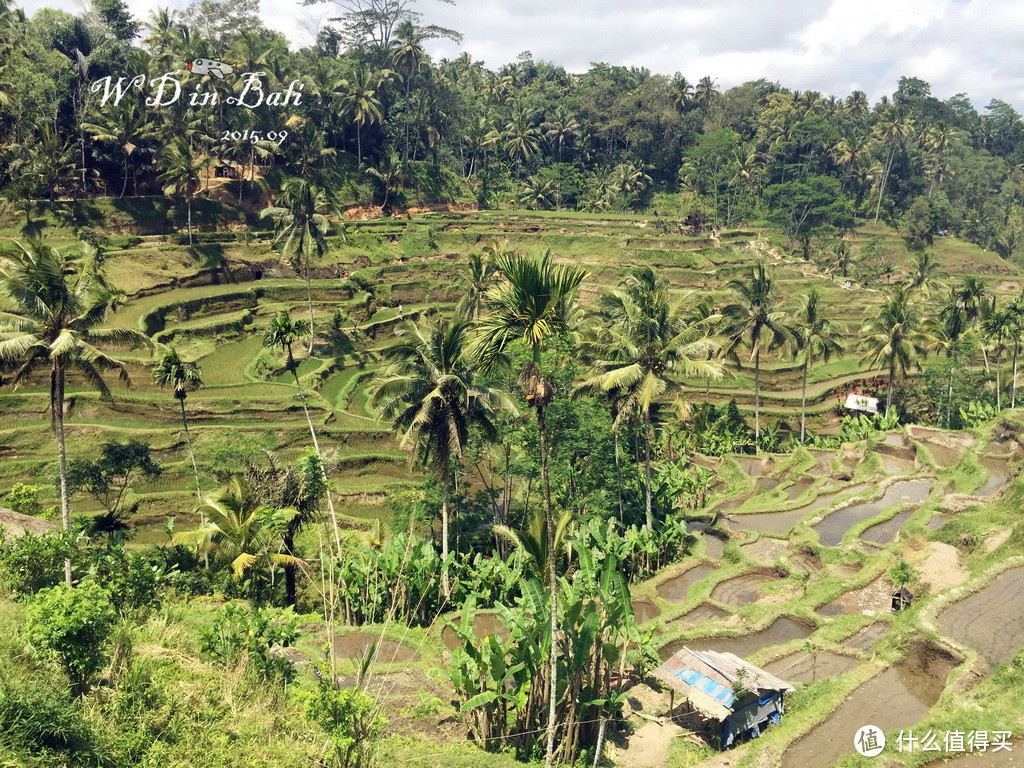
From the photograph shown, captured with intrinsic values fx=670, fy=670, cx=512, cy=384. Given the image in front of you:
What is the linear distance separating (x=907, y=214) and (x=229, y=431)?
325ft

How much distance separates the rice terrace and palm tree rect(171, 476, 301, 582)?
0.51ft

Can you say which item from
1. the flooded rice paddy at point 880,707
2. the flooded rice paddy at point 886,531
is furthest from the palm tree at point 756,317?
the flooded rice paddy at point 880,707

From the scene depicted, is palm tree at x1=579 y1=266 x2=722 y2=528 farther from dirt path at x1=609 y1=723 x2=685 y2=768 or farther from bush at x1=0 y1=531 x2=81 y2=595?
bush at x1=0 y1=531 x2=81 y2=595

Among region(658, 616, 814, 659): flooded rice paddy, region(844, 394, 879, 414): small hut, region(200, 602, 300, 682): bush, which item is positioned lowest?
region(658, 616, 814, 659): flooded rice paddy

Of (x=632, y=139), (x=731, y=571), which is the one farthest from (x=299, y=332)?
(x=632, y=139)

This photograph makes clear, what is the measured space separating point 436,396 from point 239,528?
772 centimetres

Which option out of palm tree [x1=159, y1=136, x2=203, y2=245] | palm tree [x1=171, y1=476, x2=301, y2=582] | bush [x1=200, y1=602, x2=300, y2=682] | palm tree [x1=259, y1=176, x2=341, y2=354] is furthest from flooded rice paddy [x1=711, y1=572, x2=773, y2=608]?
palm tree [x1=159, y1=136, x2=203, y2=245]

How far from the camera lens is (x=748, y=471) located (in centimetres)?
4666

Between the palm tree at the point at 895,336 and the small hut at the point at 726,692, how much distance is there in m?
40.9

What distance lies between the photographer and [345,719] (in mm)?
11484

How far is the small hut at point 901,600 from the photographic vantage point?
23078 millimetres

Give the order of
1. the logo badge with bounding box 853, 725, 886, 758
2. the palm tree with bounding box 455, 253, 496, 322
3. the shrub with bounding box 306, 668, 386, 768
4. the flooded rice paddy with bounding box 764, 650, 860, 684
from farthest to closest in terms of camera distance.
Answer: the palm tree with bounding box 455, 253, 496, 322 → the flooded rice paddy with bounding box 764, 650, 860, 684 → the logo badge with bounding box 853, 725, 886, 758 → the shrub with bounding box 306, 668, 386, 768

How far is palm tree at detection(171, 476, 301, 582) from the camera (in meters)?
21.5

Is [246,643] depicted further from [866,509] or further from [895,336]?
[895,336]
